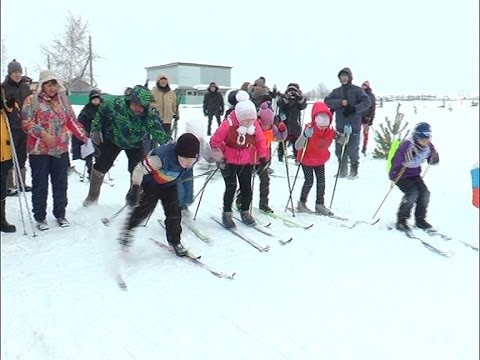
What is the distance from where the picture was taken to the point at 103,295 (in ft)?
11.4

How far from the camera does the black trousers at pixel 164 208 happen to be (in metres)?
4.11

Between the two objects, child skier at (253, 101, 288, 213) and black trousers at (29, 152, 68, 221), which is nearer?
black trousers at (29, 152, 68, 221)

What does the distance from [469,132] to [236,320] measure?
17.4 m

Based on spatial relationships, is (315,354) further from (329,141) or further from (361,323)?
(329,141)

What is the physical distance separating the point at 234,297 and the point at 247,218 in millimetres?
1910

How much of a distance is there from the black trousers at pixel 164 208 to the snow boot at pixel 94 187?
72.0 inches

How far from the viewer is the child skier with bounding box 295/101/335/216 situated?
5.94 m

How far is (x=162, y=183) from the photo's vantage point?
→ 4.20m

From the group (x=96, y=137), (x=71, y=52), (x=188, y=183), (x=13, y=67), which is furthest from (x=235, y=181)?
(x=71, y=52)

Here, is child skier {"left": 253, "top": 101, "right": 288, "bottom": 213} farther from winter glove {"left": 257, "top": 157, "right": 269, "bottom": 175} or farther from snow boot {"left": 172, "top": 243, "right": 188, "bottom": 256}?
snow boot {"left": 172, "top": 243, "right": 188, "bottom": 256}

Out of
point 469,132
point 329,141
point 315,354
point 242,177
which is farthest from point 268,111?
point 469,132

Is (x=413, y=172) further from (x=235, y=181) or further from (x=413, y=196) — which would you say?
(x=235, y=181)

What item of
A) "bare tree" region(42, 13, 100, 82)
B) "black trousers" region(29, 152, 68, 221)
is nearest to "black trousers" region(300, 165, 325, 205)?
"black trousers" region(29, 152, 68, 221)

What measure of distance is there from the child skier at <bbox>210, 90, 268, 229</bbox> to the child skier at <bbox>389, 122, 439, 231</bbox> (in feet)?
5.47
